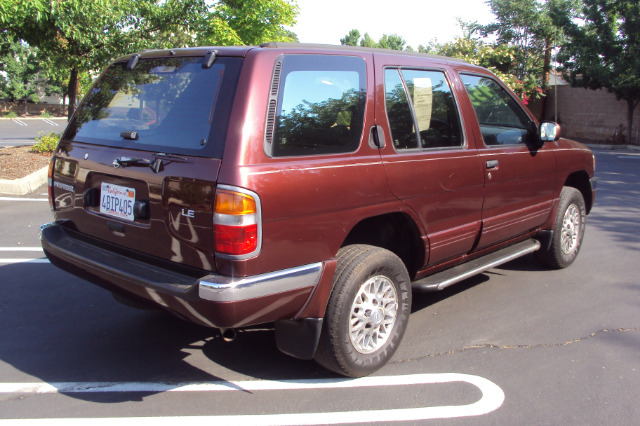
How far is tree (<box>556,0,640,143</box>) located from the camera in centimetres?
1978

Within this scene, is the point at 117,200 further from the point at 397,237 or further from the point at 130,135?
the point at 397,237

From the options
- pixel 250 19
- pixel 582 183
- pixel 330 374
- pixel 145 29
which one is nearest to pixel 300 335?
pixel 330 374

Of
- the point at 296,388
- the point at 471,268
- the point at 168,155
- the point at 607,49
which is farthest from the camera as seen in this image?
the point at 607,49

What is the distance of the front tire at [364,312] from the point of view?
3281 millimetres

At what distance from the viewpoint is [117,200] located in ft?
10.9

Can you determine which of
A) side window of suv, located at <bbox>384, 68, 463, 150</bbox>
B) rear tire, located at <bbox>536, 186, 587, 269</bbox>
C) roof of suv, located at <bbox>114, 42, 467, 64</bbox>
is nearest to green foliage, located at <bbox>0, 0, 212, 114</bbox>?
roof of suv, located at <bbox>114, 42, 467, 64</bbox>

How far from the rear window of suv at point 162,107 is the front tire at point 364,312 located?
41.9 inches

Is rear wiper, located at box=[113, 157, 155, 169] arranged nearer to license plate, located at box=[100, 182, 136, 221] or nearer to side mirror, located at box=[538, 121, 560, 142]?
license plate, located at box=[100, 182, 136, 221]

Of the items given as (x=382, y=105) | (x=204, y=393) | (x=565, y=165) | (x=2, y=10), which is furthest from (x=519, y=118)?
(x=2, y=10)

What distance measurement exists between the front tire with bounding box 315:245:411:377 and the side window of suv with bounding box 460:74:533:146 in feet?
5.11

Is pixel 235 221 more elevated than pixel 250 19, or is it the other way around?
pixel 250 19

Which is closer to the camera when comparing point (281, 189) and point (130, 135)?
point (281, 189)

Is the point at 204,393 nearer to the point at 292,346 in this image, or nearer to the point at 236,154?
the point at 292,346

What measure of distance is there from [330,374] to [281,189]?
1.38 m
